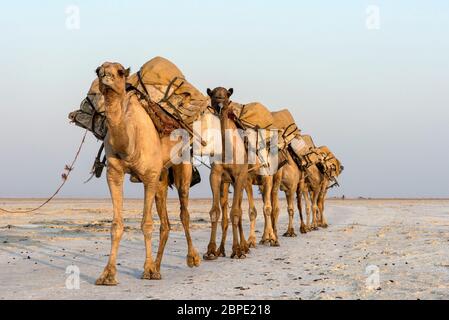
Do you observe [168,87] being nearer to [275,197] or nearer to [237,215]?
[237,215]

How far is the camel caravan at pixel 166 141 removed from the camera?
10.1 metres

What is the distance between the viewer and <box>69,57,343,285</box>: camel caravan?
10.1 m

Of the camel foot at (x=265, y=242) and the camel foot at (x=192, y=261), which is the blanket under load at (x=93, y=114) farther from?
the camel foot at (x=265, y=242)

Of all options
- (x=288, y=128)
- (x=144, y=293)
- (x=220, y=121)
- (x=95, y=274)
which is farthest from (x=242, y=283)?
(x=288, y=128)

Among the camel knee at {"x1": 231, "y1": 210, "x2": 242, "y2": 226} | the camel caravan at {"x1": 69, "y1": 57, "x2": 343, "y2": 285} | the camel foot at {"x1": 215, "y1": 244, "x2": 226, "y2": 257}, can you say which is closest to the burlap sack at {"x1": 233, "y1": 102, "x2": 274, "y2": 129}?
the camel caravan at {"x1": 69, "y1": 57, "x2": 343, "y2": 285}

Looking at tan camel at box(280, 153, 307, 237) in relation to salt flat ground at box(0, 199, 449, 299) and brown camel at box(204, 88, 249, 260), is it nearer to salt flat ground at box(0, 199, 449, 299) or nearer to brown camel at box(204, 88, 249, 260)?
salt flat ground at box(0, 199, 449, 299)

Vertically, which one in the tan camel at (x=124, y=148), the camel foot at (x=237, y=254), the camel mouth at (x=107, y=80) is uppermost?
the camel mouth at (x=107, y=80)

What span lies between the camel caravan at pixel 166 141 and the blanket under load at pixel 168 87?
0.06 feet

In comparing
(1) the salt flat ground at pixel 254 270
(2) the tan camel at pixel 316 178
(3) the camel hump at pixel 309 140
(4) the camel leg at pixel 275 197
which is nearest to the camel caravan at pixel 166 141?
(1) the salt flat ground at pixel 254 270

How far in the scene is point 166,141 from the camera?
11.5 meters

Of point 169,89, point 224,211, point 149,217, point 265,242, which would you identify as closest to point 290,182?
point 265,242

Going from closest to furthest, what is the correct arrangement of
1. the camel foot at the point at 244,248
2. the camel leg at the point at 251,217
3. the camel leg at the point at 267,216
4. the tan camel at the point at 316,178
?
the camel foot at the point at 244,248 < the camel leg at the point at 251,217 < the camel leg at the point at 267,216 < the tan camel at the point at 316,178

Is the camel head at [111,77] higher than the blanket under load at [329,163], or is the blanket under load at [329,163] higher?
the camel head at [111,77]
